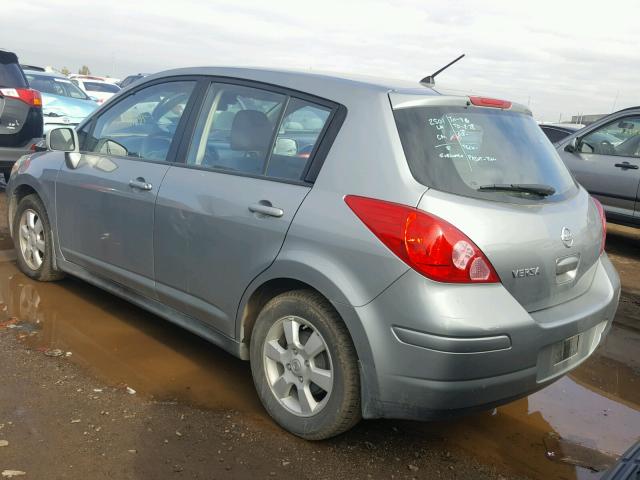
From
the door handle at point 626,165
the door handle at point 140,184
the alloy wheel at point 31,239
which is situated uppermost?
the door handle at point 140,184

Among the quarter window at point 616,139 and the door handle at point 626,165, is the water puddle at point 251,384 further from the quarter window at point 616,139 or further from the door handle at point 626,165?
the quarter window at point 616,139

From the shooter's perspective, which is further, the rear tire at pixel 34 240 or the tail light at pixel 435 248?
the rear tire at pixel 34 240

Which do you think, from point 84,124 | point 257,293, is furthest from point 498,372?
point 84,124

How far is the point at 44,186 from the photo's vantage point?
15.3ft

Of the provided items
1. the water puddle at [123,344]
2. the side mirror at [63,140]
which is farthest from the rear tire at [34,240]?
the side mirror at [63,140]

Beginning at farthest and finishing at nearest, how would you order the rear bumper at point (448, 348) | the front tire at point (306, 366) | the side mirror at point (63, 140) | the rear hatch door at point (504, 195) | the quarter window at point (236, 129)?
the side mirror at point (63, 140) → the quarter window at point (236, 129) → the front tire at point (306, 366) → the rear hatch door at point (504, 195) → the rear bumper at point (448, 348)

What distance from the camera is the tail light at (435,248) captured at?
8.25 feet

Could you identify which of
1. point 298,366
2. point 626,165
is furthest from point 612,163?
point 298,366

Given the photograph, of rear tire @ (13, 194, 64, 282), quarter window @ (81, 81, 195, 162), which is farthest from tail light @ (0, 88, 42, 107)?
quarter window @ (81, 81, 195, 162)

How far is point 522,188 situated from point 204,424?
1.90 meters

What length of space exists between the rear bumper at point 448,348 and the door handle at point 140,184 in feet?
5.51

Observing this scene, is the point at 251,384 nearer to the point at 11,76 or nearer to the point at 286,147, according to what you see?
the point at 286,147

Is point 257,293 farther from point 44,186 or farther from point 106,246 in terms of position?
point 44,186

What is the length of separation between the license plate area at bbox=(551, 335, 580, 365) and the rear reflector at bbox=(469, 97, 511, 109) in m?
1.18
